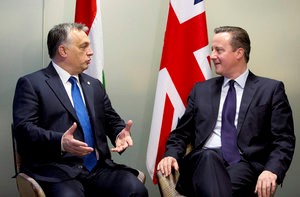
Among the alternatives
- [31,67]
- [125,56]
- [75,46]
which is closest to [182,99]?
[125,56]

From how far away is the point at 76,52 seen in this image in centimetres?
289

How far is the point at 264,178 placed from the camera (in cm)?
253

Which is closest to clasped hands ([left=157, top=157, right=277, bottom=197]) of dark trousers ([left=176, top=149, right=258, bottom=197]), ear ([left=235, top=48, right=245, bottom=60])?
dark trousers ([left=176, top=149, right=258, bottom=197])

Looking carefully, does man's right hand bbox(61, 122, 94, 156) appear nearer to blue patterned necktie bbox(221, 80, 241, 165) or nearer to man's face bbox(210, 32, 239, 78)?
blue patterned necktie bbox(221, 80, 241, 165)

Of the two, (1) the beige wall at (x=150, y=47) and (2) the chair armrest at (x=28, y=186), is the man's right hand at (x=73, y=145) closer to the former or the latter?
(2) the chair armrest at (x=28, y=186)

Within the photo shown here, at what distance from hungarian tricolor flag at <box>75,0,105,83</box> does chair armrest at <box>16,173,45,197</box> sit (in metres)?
0.96

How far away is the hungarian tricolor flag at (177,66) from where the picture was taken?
3.33m

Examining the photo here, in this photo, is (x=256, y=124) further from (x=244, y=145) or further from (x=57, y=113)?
(x=57, y=113)

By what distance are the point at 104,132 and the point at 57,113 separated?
331mm

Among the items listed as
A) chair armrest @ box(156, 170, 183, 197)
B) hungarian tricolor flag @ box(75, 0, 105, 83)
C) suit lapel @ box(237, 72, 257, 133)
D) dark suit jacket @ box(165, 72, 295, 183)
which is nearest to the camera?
chair armrest @ box(156, 170, 183, 197)

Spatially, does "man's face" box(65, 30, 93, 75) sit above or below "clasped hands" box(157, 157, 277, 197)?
above

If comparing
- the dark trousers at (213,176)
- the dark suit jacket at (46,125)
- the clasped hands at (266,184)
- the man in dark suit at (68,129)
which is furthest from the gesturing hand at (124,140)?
the clasped hands at (266,184)

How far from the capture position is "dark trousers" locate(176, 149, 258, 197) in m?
2.48

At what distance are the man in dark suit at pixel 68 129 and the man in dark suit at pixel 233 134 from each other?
305 millimetres
